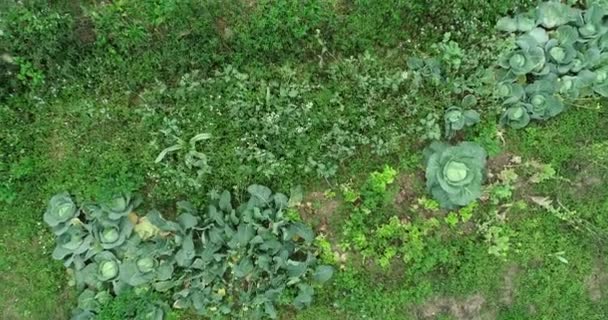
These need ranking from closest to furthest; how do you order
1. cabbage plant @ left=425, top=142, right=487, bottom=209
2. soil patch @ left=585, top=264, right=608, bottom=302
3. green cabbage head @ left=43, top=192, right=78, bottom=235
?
cabbage plant @ left=425, top=142, right=487, bottom=209
green cabbage head @ left=43, top=192, right=78, bottom=235
soil patch @ left=585, top=264, right=608, bottom=302

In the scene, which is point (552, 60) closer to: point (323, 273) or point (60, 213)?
point (323, 273)

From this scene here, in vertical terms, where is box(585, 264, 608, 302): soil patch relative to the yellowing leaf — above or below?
below

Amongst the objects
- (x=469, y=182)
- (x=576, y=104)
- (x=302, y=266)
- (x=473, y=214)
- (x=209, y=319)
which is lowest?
(x=209, y=319)

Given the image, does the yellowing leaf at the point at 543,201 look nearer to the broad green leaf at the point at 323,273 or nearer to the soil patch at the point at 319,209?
the soil patch at the point at 319,209

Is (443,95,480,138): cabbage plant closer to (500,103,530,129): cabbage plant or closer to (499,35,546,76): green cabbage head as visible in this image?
(500,103,530,129): cabbage plant

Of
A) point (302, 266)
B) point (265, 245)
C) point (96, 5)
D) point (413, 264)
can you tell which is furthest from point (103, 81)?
point (413, 264)

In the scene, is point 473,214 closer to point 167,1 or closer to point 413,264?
point 413,264

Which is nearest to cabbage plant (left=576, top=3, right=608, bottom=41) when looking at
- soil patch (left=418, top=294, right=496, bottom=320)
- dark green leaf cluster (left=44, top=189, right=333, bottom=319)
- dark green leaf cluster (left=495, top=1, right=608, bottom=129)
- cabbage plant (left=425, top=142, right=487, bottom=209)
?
dark green leaf cluster (left=495, top=1, right=608, bottom=129)
